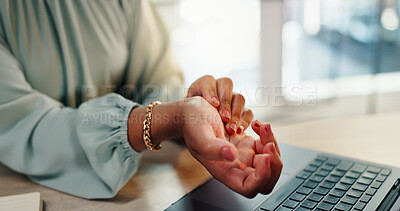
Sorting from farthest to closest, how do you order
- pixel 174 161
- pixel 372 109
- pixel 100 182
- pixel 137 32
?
pixel 372 109 → pixel 137 32 → pixel 174 161 → pixel 100 182

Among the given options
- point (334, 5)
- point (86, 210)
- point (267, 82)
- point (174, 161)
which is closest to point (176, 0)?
point (267, 82)

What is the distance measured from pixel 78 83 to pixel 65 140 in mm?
225

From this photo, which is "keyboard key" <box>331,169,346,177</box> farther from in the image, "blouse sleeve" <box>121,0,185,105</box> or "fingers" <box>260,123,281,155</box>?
"blouse sleeve" <box>121,0,185,105</box>

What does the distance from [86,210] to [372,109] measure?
2.66 meters

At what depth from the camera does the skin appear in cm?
38

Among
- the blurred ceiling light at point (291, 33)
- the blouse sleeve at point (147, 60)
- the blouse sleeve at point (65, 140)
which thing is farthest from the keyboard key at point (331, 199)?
the blurred ceiling light at point (291, 33)

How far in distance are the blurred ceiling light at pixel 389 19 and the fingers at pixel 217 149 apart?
260 cm

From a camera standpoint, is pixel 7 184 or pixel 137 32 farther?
pixel 137 32

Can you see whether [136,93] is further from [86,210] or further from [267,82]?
[267,82]

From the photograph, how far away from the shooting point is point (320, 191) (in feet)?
1.67

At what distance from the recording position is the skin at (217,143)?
0.38m

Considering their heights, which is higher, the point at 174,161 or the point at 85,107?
the point at 85,107

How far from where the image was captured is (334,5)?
2.55 meters

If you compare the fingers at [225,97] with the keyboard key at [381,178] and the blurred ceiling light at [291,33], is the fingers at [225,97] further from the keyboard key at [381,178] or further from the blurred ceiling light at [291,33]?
the blurred ceiling light at [291,33]
